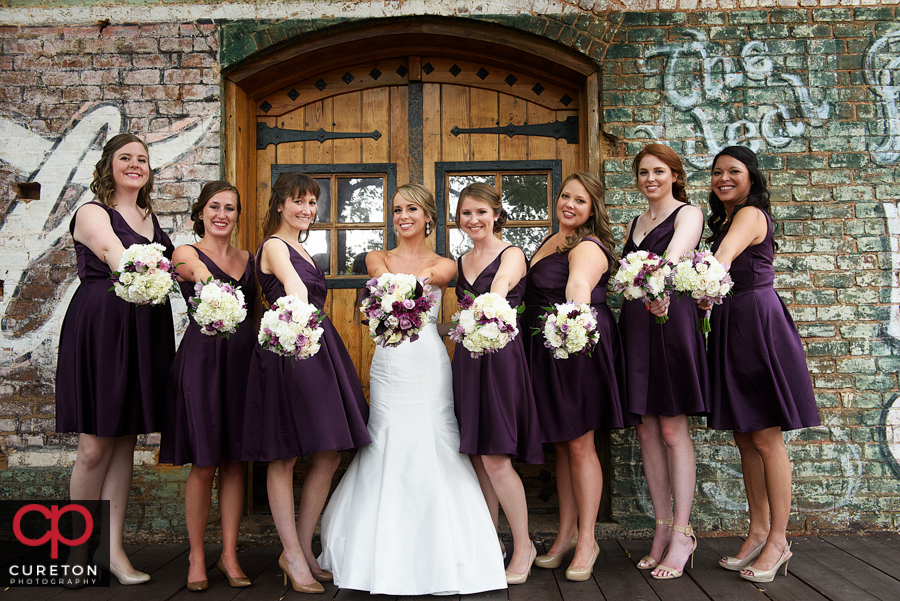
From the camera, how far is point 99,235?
3.12m

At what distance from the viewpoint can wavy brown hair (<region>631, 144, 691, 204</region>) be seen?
3.34 metres

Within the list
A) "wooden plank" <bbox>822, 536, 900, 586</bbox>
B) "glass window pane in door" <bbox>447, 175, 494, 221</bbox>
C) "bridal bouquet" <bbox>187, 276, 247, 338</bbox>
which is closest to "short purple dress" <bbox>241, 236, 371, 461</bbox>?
"bridal bouquet" <bbox>187, 276, 247, 338</bbox>

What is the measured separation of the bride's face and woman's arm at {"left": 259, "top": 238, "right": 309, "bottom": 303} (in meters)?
0.64

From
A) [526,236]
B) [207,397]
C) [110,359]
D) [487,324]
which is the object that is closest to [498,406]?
[487,324]

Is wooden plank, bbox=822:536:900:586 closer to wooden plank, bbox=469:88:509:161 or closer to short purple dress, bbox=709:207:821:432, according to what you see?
short purple dress, bbox=709:207:821:432

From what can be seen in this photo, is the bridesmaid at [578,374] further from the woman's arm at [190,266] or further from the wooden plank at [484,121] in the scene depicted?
the woman's arm at [190,266]

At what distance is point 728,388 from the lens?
3.17 metres

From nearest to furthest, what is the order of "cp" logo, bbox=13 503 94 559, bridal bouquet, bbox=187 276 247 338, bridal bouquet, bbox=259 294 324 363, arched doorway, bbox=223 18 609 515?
bridal bouquet, bbox=259 294 324 363 → bridal bouquet, bbox=187 276 247 338 → "cp" logo, bbox=13 503 94 559 → arched doorway, bbox=223 18 609 515

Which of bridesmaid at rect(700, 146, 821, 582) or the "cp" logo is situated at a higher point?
bridesmaid at rect(700, 146, 821, 582)

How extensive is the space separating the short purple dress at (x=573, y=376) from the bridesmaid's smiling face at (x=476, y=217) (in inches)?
14.2

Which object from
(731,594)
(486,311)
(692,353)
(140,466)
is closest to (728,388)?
(692,353)

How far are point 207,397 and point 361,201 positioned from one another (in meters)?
2.04

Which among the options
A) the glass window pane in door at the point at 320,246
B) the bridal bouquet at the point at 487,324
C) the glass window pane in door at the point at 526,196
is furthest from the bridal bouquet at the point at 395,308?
the glass window pane in door at the point at 526,196

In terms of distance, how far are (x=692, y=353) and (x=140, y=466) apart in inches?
139
